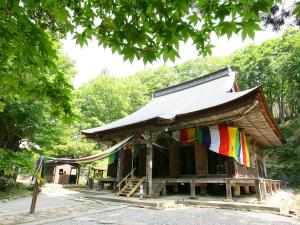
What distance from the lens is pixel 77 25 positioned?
2748 millimetres

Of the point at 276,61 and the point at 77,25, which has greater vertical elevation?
the point at 276,61

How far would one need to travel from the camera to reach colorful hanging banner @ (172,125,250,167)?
9531 mm

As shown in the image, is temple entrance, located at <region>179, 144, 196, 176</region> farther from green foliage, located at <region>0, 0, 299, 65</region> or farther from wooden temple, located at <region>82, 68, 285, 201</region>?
green foliage, located at <region>0, 0, 299, 65</region>

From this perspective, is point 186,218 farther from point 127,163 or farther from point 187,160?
point 127,163

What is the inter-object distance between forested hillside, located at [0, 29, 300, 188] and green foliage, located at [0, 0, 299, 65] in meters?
9.62

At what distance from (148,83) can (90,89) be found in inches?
462

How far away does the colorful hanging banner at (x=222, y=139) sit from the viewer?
31.3 feet

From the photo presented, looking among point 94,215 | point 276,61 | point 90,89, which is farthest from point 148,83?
point 94,215

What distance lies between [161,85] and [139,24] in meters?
34.6

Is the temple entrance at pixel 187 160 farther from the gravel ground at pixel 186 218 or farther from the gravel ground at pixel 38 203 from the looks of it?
the gravel ground at pixel 38 203

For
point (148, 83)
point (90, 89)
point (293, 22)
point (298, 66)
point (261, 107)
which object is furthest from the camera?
point (148, 83)

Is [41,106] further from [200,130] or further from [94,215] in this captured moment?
[200,130]

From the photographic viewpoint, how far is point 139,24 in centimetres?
240

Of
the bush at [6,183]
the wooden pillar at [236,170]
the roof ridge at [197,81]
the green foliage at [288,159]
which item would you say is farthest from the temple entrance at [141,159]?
the green foliage at [288,159]
